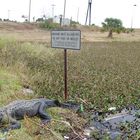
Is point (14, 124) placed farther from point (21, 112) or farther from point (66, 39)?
point (66, 39)

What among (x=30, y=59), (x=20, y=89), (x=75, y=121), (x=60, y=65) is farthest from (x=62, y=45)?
(x=30, y=59)

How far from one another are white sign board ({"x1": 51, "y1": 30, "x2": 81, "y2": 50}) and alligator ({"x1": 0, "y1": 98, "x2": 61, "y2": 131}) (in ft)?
5.17

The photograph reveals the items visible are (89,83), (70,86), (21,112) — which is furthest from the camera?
(89,83)

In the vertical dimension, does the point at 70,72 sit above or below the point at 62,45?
below

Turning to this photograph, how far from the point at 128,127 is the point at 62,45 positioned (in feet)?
9.92

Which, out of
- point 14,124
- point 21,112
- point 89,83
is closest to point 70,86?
point 89,83

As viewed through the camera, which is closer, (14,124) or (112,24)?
(14,124)

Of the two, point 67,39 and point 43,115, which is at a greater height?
point 67,39

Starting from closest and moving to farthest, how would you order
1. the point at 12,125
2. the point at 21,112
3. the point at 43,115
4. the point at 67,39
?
the point at 12,125
the point at 21,112
the point at 43,115
the point at 67,39

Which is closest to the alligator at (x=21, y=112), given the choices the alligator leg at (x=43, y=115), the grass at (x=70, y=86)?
the alligator leg at (x=43, y=115)

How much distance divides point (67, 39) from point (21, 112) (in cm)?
258

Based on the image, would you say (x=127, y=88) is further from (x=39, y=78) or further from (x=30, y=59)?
(x=30, y=59)

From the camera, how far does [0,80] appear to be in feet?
34.3

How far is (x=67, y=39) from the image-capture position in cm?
944
